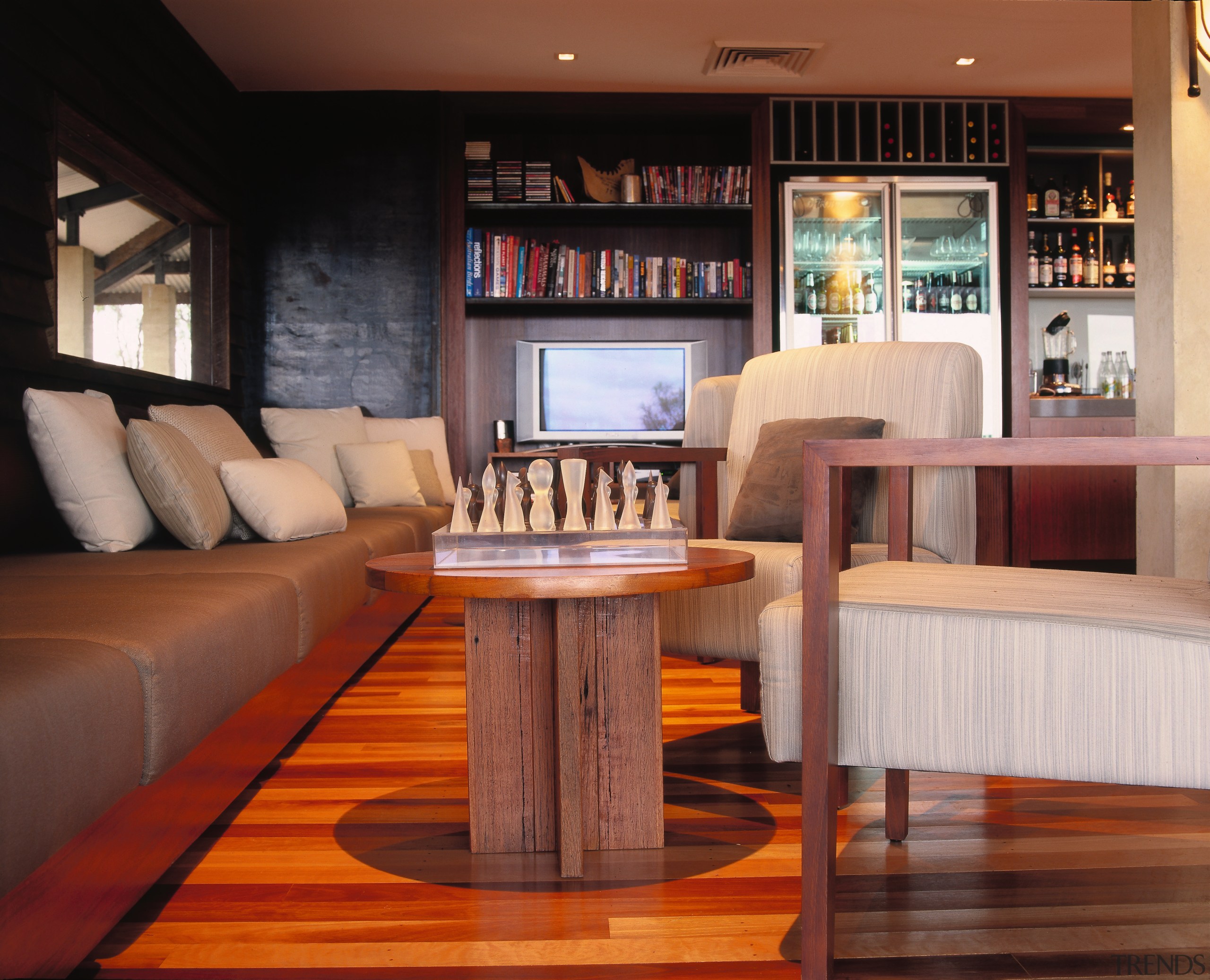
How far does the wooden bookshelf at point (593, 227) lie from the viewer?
5.07 meters

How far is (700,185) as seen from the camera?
5.13 metres

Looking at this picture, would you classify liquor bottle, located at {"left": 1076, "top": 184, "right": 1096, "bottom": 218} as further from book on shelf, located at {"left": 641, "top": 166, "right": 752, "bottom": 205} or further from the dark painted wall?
the dark painted wall

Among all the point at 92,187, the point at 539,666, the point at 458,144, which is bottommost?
the point at 539,666

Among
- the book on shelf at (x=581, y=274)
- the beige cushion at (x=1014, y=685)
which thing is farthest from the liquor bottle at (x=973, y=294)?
the beige cushion at (x=1014, y=685)

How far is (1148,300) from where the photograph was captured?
2936mm

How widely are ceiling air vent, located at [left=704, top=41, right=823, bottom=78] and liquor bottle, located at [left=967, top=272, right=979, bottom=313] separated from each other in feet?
4.63

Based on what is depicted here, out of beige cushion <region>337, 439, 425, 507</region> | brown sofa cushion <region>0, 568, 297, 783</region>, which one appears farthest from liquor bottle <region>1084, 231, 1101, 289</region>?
brown sofa cushion <region>0, 568, 297, 783</region>

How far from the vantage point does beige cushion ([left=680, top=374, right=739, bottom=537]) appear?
300cm

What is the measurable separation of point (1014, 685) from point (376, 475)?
11.9ft

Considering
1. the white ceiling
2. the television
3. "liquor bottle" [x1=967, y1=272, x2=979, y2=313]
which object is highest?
the white ceiling

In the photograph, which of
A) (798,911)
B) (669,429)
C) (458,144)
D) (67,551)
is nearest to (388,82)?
(458,144)

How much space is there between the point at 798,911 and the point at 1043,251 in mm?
4995

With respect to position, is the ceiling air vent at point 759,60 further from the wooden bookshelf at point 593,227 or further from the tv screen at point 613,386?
the tv screen at point 613,386

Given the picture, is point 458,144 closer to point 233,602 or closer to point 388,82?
point 388,82
